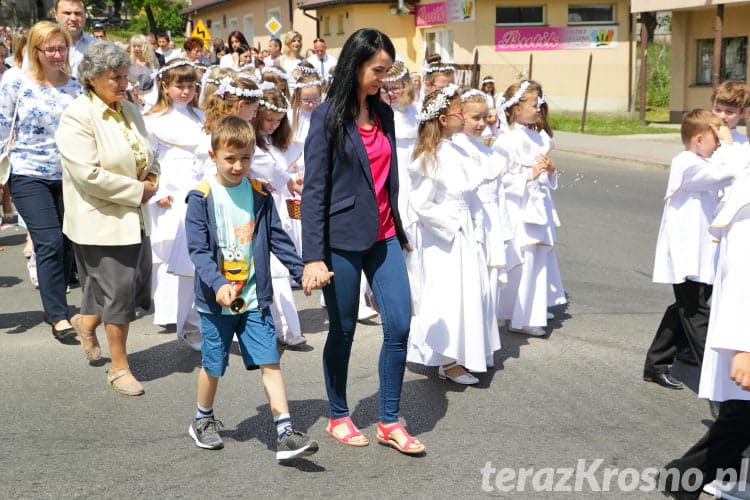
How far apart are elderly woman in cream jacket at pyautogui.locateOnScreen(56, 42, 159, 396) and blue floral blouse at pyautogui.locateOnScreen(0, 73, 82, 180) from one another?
1.12m

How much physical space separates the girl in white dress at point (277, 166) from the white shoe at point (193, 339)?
53 centimetres

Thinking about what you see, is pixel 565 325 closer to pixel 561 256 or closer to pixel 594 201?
pixel 561 256


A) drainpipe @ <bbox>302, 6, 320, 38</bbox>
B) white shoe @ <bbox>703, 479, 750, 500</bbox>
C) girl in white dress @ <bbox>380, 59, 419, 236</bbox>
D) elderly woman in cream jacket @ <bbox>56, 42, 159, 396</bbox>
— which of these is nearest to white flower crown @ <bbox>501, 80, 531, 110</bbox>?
Result: girl in white dress @ <bbox>380, 59, 419, 236</bbox>

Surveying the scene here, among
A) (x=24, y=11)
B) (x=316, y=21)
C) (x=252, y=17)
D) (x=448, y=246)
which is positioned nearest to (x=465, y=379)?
(x=448, y=246)

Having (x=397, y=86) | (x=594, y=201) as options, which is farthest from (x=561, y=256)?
(x=594, y=201)

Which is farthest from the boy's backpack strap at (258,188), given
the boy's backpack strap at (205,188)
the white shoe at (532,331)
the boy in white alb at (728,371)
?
the white shoe at (532,331)

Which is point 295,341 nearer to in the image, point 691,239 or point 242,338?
point 242,338

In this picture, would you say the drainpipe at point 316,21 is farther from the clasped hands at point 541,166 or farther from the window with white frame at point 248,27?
the clasped hands at point 541,166

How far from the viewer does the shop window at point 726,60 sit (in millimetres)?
26906

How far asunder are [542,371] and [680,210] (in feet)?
4.16

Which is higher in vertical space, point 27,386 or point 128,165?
point 128,165

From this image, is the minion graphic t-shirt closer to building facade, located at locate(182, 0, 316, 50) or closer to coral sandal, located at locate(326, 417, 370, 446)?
coral sandal, located at locate(326, 417, 370, 446)

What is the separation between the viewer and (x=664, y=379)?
5906mm

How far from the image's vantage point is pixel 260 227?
16.4 ft
